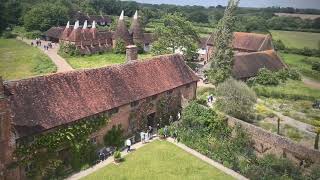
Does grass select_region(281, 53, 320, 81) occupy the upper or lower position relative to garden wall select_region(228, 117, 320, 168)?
upper

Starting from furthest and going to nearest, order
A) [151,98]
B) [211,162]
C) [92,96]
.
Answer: [151,98], [92,96], [211,162]

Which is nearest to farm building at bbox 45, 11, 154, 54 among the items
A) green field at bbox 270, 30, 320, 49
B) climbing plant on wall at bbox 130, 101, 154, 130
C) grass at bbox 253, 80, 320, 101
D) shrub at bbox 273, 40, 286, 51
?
shrub at bbox 273, 40, 286, 51

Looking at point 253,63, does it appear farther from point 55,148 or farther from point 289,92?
point 55,148

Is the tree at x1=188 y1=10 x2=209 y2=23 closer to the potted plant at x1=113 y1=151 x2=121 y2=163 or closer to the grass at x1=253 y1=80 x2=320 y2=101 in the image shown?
the grass at x1=253 y1=80 x2=320 y2=101

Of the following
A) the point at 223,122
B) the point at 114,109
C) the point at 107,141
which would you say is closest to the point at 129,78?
the point at 114,109

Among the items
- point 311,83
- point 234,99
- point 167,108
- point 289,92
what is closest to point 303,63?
point 311,83

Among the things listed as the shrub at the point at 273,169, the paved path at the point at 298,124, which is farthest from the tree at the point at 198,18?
the shrub at the point at 273,169
